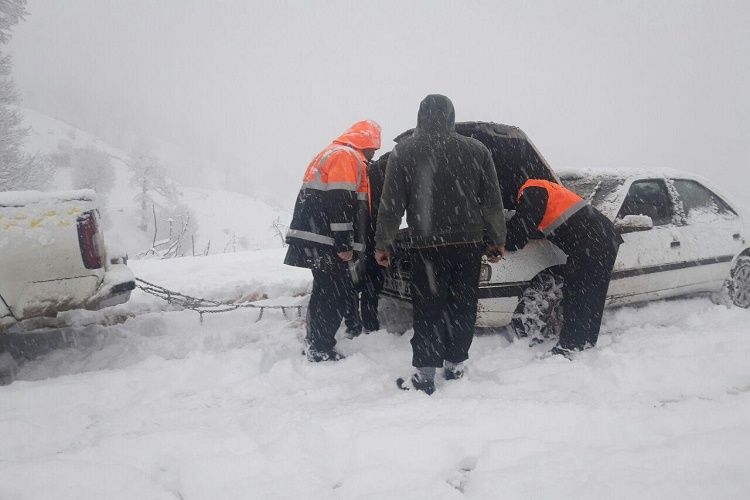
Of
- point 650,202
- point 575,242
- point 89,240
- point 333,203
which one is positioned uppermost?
point 333,203

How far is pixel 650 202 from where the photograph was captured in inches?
166

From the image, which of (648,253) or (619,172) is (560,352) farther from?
(619,172)

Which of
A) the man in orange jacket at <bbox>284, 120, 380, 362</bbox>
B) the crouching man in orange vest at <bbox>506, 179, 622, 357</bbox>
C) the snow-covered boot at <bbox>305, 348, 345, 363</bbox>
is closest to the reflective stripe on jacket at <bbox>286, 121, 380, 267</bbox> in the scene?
the man in orange jacket at <bbox>284, 120, 380, 362</bbox>

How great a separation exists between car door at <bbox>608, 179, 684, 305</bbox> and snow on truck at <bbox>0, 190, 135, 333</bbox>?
4.37m

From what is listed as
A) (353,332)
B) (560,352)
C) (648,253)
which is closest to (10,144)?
(353,332)

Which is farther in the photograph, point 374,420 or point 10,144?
point 10,144

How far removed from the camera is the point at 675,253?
4.07 meters

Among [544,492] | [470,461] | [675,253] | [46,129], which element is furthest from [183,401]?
[46,129]

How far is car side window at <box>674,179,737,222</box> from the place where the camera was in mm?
4363

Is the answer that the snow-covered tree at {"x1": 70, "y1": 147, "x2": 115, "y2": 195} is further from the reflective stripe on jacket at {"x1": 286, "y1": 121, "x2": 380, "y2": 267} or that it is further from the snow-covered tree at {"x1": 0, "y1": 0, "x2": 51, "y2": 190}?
the reflective stripe on jacket at {"x1": 286, "y1": 121, "x2": 380, "y2": 267}

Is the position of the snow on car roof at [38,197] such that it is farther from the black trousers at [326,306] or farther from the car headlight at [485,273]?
the car headlight at [485,273]

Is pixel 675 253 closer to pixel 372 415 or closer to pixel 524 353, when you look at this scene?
pixel 524 353

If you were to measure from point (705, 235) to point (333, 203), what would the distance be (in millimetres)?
3870

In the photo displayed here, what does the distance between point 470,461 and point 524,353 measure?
1689 millimetres
